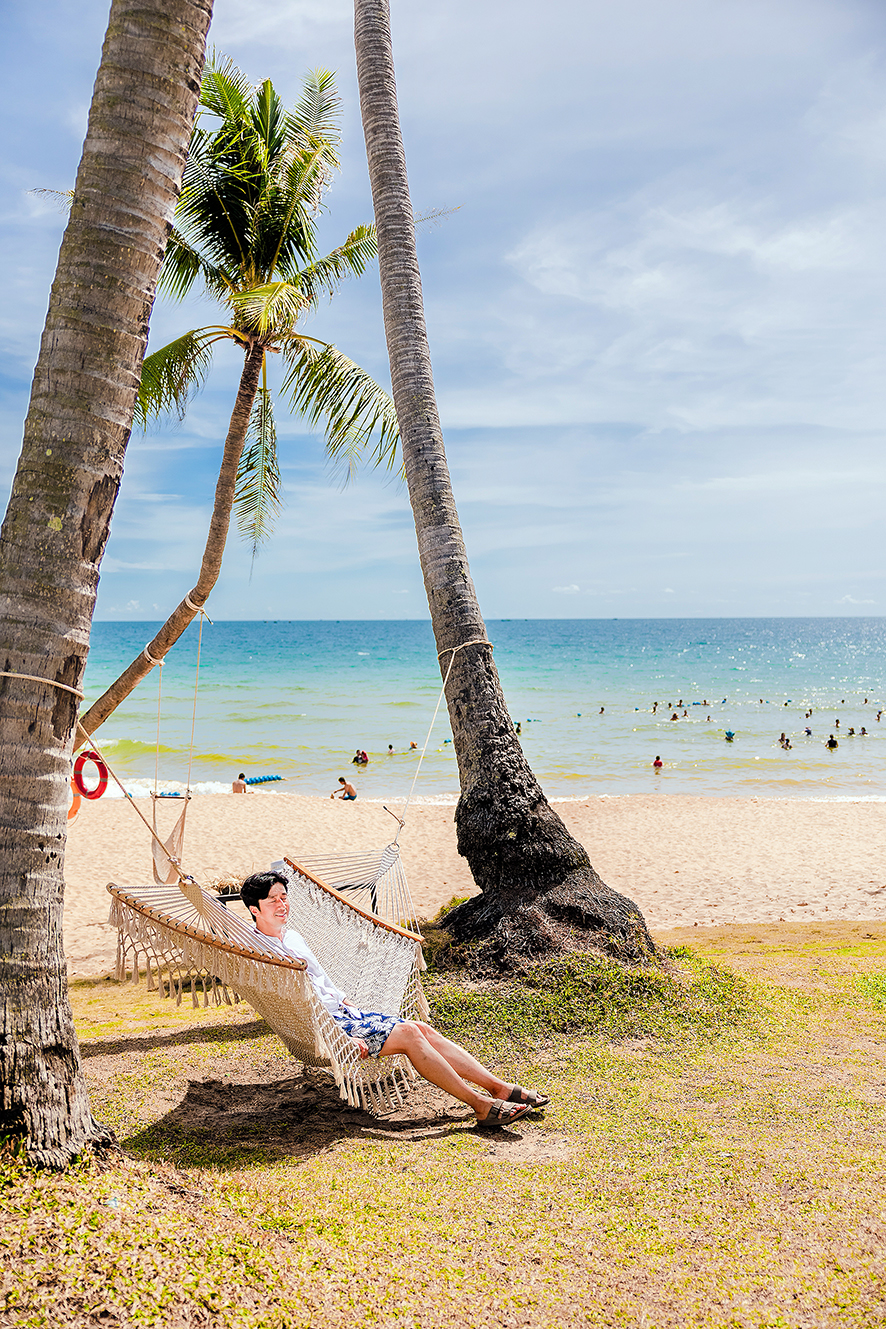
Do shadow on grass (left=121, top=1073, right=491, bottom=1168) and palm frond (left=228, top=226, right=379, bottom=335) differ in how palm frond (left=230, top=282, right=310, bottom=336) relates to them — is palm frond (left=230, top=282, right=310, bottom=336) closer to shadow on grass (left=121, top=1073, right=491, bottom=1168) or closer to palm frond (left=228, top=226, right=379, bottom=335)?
palm frond (left=228, top=226, right=379, bottom=335)

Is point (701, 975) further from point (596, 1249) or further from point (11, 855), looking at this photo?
point (11, 855)

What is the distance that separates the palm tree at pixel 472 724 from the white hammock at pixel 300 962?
0.75 m

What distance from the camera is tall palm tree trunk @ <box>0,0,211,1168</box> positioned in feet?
5.45

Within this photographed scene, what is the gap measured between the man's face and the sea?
1160 millimetres

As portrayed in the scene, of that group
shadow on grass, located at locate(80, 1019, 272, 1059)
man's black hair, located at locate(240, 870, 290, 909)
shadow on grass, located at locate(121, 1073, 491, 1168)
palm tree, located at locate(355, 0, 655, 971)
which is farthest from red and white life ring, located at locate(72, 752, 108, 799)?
palm tree, located at locate(355, 0, 655, 971)

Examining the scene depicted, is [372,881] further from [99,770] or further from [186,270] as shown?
[186,270]

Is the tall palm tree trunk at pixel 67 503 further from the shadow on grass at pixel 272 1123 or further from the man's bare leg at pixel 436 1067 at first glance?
the man's bare leg at pixel 436 1067

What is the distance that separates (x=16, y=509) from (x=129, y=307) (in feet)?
1.72

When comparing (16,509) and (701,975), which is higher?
(16,509)

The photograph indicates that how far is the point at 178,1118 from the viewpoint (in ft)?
7.76

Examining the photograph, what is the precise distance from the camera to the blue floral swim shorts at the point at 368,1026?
8.09 feet

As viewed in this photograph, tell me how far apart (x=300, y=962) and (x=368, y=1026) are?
1.43 feet

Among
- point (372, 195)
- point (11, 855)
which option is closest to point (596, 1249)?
point (11, 855)

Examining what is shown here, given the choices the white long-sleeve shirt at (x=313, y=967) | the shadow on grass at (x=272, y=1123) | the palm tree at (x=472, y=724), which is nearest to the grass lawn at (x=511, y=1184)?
the shadow on grass at (x=272, y=1123)
